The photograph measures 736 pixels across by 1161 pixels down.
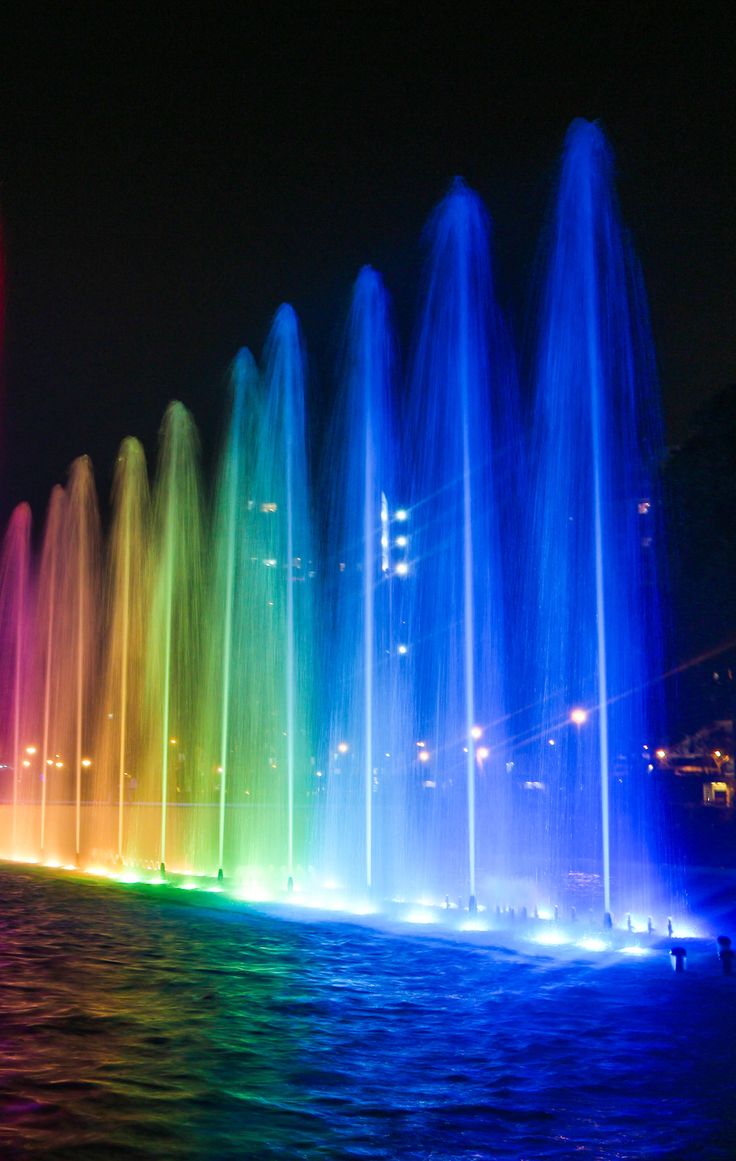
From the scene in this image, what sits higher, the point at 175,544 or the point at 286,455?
the point at 286,455

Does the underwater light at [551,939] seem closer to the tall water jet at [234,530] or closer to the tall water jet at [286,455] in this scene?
the tall water jet at [286,455]

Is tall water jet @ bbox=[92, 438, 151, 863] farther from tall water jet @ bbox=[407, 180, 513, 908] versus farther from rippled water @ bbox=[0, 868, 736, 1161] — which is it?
rippled water @ bbox=[0, 868, 736, 1161]

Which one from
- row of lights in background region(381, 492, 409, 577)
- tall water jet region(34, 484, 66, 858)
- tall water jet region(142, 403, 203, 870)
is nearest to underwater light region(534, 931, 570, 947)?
row of lights in background region(381, 492, 409, 577)

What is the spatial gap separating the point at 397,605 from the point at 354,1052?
80.8 feet

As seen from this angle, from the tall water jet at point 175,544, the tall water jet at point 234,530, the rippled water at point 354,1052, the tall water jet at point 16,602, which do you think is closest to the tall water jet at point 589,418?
the rippled water at point 354,1052

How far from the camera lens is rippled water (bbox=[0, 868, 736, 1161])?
252 inches

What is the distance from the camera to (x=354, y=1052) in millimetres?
8391

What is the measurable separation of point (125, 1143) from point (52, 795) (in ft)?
137

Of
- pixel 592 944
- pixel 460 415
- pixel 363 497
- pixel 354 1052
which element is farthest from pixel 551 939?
pixel 363 497

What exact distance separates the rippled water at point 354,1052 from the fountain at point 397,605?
4.16m

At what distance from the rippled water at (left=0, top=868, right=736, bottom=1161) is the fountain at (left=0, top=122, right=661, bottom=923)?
13.7 ft

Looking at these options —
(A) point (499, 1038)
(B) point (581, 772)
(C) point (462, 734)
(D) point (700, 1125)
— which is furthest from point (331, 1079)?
(C) point (462, 734)

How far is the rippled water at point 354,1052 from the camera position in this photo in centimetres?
641

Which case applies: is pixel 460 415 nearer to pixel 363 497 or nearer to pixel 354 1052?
pixel 363 497
